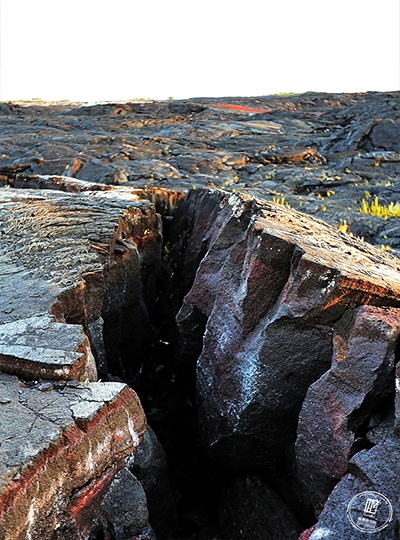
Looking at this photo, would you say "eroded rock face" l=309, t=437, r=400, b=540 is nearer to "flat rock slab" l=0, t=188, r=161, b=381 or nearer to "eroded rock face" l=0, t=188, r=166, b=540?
"eroded rock face" l=0, t=188, r=166, b=540

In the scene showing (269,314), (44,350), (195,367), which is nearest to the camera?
(44,350)

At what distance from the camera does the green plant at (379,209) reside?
7.75 meters


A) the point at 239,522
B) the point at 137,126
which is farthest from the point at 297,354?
the point at 137,126

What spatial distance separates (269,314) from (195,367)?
1.82 meters

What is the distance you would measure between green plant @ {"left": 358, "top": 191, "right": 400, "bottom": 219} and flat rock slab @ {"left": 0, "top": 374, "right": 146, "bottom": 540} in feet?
19.9

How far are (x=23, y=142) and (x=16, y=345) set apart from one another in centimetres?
1102

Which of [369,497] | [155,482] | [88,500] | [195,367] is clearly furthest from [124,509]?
[195,367]

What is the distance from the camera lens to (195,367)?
211 inches

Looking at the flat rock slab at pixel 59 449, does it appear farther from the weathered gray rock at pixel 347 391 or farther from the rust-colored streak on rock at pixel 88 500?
the weathered gray rock at pixel 347 391

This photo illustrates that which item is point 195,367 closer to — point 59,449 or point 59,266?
point 59,266

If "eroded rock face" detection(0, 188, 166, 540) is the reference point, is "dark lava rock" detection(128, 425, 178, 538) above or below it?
below

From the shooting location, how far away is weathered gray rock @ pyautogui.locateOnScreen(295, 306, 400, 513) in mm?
3062

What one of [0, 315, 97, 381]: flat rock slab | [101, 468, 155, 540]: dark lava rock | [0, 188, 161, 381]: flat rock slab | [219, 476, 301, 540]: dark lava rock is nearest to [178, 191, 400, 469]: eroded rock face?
[219, 476, 301, 540]: dark lava rock

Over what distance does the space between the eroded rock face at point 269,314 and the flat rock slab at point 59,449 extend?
124 centimetres
